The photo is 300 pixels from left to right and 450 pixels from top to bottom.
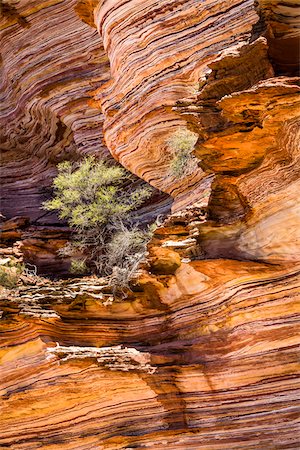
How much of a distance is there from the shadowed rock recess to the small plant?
0.51 feet

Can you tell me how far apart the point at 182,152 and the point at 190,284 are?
2.13 meters

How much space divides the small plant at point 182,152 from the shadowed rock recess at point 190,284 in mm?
154

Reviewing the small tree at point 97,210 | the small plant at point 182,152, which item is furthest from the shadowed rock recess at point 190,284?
the small tree at point 97,210

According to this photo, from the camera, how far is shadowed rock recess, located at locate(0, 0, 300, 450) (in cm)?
783

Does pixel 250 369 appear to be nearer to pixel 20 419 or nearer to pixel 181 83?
pixel 20 419

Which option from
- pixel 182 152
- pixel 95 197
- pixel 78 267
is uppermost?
pixel 182 152

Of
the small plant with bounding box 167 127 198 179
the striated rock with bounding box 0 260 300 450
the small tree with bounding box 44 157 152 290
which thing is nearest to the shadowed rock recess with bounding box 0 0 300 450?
the striated rock with bounding box 0 260 300 450

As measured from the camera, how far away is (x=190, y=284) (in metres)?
9.38

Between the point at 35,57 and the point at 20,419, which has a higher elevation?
the point at 35,57

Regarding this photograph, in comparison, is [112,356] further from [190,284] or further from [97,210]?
[97,210]

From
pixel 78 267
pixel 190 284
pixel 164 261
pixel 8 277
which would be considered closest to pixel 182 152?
pixel 164 261

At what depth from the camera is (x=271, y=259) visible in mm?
8242

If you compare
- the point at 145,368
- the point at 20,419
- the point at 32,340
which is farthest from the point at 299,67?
the point at 20,419

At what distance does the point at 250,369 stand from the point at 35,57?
8.97 meters
